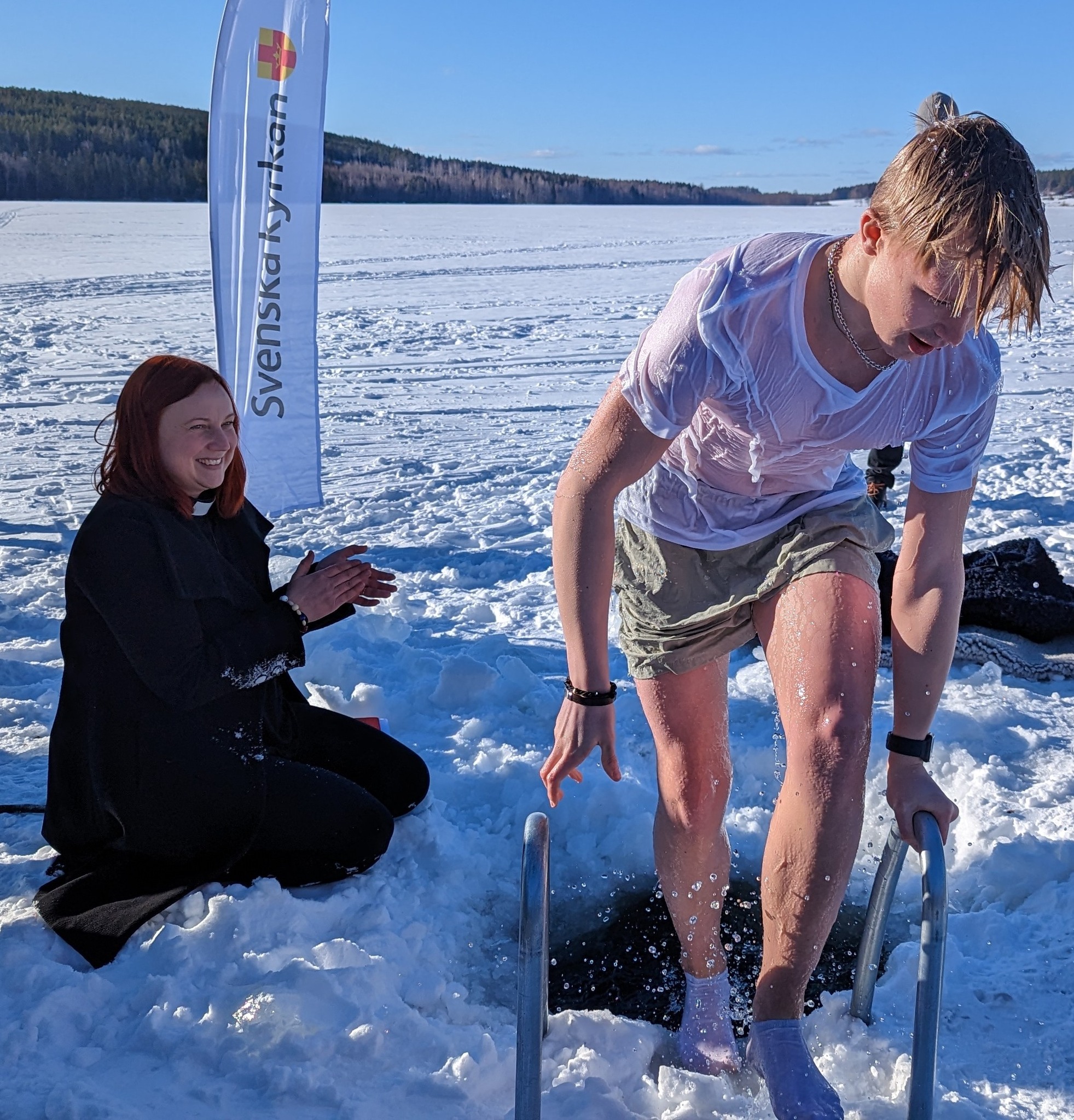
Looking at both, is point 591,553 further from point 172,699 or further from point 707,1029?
point 172,699

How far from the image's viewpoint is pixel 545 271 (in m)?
20.3

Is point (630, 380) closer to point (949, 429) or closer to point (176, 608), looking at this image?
point (949, 429)

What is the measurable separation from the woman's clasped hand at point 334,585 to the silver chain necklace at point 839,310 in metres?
1.34

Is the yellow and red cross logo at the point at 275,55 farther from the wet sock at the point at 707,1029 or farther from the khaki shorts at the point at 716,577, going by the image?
the wet sock at the point at 707,1029

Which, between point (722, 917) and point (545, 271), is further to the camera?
point (545, 271)

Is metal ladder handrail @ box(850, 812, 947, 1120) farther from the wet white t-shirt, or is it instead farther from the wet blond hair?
the wet blond hair

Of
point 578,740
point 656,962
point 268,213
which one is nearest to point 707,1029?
point 656,962

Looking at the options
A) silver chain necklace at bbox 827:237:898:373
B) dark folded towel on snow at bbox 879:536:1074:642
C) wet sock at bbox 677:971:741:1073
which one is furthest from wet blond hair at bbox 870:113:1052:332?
dark folded towel on snow at bbox 879:536:1074:642

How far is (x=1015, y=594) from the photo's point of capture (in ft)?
13.6

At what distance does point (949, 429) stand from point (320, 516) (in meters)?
4.74

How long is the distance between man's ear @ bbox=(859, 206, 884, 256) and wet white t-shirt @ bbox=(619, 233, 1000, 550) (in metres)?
0.14

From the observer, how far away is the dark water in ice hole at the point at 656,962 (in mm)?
2500

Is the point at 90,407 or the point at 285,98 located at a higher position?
the point at 285,98

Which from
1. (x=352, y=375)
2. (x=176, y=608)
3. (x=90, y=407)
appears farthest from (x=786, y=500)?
(x=352, y=375)
